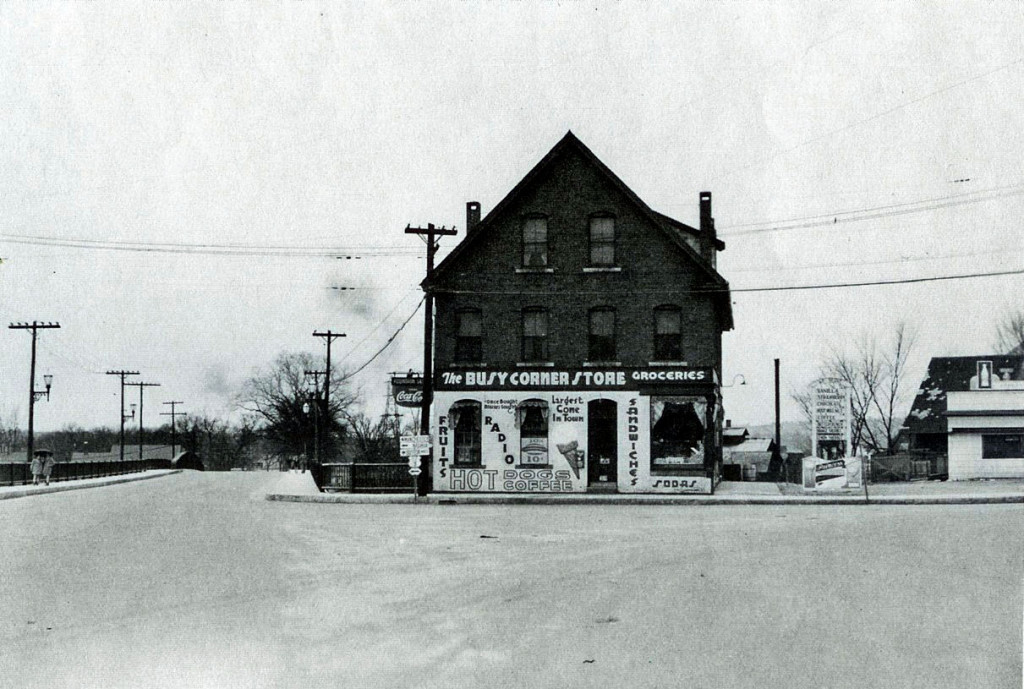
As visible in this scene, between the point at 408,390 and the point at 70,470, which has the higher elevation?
the point at 408,390

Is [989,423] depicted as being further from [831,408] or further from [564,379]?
[564,379]

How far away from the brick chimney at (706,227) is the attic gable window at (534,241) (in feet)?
20.0

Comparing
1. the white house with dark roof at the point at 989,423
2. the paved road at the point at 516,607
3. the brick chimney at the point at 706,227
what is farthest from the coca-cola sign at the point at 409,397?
the white house with dark roof at the point at 989,423

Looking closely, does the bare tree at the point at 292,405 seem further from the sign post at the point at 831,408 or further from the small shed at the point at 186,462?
the sign post at the point at 831,408

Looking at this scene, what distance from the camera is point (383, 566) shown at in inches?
486

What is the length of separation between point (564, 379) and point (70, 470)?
3005 centimetres

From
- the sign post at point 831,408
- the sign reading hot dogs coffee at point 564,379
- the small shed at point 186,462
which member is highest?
the sign reading hot dogs coffee at point 564,379

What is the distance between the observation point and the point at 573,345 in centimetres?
3136

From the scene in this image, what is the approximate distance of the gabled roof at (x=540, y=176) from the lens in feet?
101

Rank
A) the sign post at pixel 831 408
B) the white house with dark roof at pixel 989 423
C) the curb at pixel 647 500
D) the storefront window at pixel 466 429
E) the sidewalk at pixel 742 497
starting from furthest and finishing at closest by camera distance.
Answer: the storefront window at pixel 466 429
the sign post at pixel 831 408
the sidewalk at pixel 742 497
the curb at pixel 647 500
the white house with dark roof at pixel 989 423

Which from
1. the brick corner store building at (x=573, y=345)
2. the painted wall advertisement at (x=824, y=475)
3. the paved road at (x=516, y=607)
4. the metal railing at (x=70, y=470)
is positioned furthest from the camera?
the metal railing at (x=70, y=470)

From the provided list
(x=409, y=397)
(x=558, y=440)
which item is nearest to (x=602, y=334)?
(x=558, y=440)

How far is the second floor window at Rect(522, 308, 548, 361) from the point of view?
31.6m

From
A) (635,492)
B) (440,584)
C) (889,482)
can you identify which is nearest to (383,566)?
(440,584)
